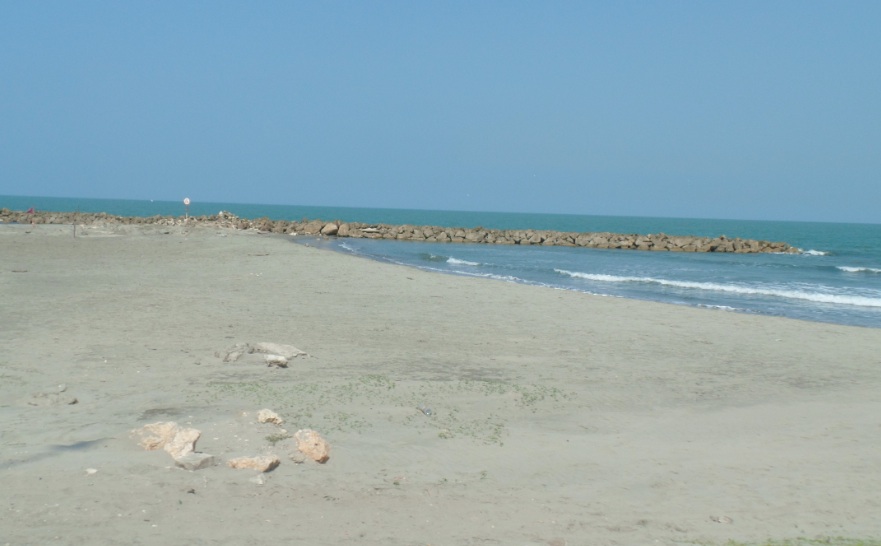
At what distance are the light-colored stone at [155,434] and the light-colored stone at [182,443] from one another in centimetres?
6

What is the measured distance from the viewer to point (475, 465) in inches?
245

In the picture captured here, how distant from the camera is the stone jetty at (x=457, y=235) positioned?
48812mm

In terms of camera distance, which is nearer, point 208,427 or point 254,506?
point 254,506

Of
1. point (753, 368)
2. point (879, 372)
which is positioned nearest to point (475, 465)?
point (753, 368)

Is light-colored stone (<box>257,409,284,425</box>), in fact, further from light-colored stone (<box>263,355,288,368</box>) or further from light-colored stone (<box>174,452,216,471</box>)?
light-colored stone (<box>263,355,288,368</box>)

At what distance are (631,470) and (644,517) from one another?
98 cm

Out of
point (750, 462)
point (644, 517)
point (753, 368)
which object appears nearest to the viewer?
point (644, 517)

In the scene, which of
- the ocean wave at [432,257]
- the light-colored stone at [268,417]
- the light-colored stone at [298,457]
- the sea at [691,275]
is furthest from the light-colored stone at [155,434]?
the ocean wave at [432,257]

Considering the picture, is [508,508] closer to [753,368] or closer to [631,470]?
[631,470]

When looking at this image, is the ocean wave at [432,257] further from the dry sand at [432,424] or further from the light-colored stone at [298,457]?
the light-colored stone at [298,457]

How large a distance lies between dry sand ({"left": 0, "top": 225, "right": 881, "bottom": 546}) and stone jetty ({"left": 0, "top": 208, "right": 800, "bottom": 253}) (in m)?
34.9

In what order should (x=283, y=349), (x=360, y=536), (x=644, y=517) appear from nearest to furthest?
(x=360, y=536)
(x=644, y=517)
(x=283, y=349)

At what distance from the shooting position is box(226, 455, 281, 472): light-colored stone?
18.3 ft

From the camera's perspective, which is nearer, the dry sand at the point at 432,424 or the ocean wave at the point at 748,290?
the dry sand at the point at 432,424
